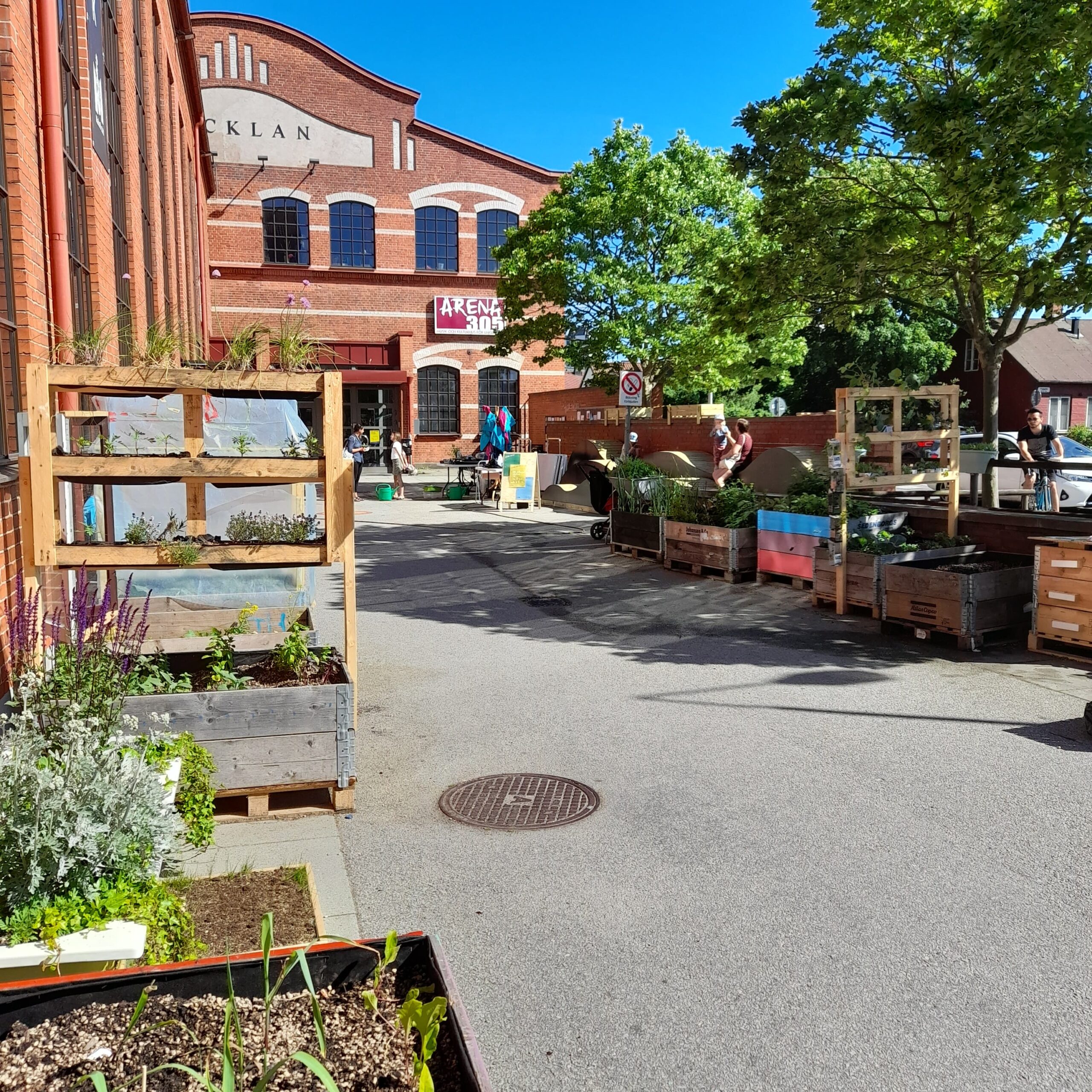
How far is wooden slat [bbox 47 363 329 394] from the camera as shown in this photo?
518 cm

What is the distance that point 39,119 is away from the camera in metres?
6.65

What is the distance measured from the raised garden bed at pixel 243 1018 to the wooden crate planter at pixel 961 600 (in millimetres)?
7439

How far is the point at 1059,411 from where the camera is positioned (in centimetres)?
4784

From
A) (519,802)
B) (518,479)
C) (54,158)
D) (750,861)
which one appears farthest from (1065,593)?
(518,479)

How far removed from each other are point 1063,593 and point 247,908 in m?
7.19

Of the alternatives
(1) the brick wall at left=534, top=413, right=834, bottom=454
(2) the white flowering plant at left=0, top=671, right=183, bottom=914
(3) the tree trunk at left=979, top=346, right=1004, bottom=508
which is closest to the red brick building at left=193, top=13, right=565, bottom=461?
(1) the brick wall at left=534, top=413, right=834, bottom=454

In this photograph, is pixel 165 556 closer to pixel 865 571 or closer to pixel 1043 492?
pixel 865 571

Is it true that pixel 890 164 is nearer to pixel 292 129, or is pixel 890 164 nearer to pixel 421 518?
pixel 421 518

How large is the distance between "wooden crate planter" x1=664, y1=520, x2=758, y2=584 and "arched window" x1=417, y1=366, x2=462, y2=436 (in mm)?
26667

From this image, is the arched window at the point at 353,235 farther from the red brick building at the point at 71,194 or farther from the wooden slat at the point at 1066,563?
the wooden slat at the point at 1066,563

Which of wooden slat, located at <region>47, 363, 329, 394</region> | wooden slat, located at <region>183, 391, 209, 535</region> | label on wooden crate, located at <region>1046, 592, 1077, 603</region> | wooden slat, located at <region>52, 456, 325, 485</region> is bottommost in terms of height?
label on wooden crate, located at <region>1046, 592, 1077, 603</region>

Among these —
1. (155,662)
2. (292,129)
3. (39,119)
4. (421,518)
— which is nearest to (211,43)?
(292,129)

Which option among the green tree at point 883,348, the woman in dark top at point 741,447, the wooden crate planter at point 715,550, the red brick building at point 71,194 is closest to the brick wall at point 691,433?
the woman in dark top at point 741,447

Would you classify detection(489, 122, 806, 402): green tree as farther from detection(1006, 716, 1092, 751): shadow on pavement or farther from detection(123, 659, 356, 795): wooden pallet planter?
detection(123, 659, 356, 795): wooden pallet planter
